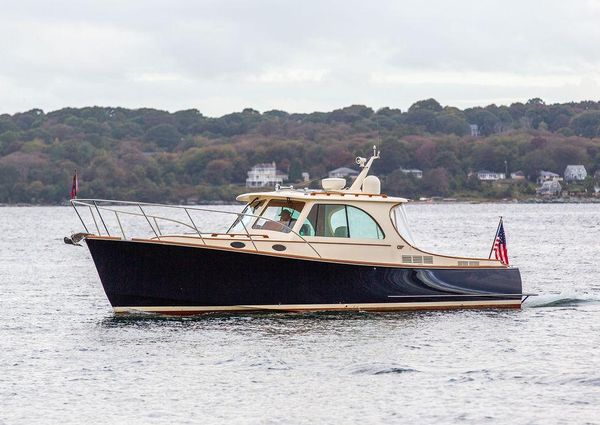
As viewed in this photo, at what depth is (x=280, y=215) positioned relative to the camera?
26500 millimetres

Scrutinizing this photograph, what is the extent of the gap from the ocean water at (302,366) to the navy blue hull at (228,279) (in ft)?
1.35

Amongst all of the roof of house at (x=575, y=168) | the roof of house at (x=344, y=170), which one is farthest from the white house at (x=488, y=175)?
the roof of house at (x=344, y=170)

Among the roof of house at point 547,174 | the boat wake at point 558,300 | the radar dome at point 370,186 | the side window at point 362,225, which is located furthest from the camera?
the roof of house at point 547,174

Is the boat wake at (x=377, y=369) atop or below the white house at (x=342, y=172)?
below

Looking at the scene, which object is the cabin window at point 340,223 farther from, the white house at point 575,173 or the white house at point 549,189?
the white house at point 575,173

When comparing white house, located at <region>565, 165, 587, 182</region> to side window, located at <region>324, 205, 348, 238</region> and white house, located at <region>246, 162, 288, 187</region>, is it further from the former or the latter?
side window, located at <region>324, 205, 348, 238</region>

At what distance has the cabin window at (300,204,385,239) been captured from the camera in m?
26.0

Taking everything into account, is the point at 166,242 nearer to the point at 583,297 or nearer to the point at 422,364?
the point at 422,364

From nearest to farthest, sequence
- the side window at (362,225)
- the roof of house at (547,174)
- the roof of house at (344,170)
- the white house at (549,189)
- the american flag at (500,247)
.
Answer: the side window at (362,225) < the american flag at (500,247) < the roof of house at (344,170) < the white house at (549,189) < the roof of house at (547,174)

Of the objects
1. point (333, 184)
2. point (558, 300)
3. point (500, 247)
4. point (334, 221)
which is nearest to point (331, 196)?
point (334, 221)

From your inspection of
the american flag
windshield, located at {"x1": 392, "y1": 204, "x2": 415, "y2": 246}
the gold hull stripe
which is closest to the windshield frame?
the gold hull stripe

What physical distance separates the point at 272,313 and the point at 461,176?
502 ft

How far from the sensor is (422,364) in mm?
21422

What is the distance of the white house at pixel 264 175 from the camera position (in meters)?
165
